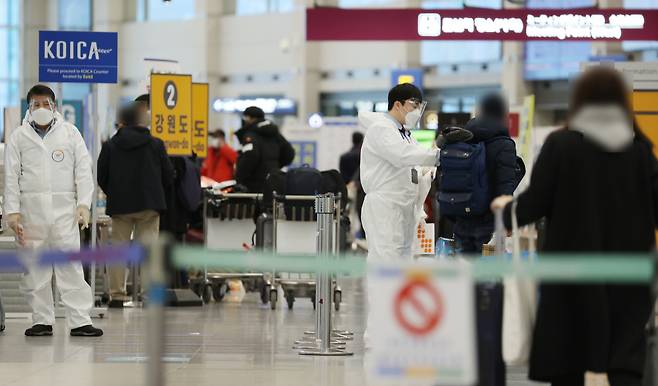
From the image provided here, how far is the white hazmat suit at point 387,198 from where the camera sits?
8.84m

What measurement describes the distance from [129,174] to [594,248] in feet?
23.1

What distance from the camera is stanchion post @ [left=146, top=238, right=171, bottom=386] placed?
4285 mm

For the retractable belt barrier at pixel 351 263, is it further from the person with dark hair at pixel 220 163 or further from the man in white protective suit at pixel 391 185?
the person with dark hair at pixel 220 163

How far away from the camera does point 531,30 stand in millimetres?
17828

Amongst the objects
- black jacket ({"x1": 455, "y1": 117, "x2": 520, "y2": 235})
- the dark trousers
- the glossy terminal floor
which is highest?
black jacket ({"x1": 455, "y1": 117, "x2": 520, "y2": 235})

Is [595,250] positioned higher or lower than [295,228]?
higher

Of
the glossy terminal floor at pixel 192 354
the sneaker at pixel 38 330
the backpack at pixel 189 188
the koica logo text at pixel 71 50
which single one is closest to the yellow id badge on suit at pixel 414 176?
the glossy terminal floor at pixel 192 354

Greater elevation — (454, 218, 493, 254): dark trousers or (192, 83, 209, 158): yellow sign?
(192, 83, 209, 158): yellow sign

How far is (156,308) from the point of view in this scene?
4297 millimetres

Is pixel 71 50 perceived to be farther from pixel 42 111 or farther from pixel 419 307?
pixel 419 307

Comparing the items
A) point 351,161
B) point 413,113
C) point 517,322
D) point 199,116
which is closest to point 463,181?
point 413,113

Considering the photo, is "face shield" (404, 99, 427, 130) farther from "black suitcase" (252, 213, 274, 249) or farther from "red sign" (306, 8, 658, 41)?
"red sign" (306, 8, 658, 41)

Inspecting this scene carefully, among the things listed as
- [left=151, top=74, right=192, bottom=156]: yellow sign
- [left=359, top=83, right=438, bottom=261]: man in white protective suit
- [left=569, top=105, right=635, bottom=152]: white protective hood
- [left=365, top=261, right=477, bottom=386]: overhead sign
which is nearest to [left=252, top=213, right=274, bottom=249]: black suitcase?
[left=151, top=74, right=192, bottom=156]: yellow sign

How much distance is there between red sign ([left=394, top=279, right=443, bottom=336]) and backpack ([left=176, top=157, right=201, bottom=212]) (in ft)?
29.4
